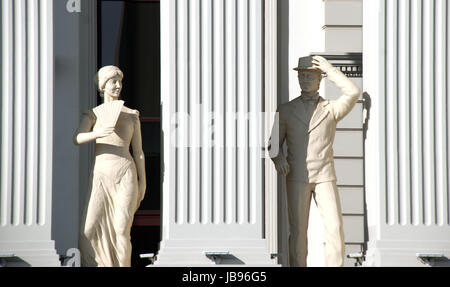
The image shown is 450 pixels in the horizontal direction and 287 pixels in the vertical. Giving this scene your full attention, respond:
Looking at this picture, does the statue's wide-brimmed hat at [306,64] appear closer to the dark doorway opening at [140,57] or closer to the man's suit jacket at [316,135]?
the man's suit jacket at [316,135]

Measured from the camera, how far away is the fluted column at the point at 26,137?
17.7m

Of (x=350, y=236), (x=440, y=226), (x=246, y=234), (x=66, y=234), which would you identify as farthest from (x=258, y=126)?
(x=350, y=236)

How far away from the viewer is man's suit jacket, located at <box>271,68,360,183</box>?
729 inches

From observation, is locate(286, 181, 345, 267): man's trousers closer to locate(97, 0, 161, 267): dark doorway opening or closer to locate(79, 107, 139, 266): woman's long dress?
locate(79, 107, 139, 266): woman's long dress

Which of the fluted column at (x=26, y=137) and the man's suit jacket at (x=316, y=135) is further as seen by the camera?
the man's suit jacket at (x=316, y=135)

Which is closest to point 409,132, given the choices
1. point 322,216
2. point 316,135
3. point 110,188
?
point 316,135

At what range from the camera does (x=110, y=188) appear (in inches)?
723

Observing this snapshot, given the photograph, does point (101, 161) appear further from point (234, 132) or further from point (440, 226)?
point (440, 226)

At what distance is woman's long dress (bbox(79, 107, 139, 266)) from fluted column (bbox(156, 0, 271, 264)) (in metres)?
0.70

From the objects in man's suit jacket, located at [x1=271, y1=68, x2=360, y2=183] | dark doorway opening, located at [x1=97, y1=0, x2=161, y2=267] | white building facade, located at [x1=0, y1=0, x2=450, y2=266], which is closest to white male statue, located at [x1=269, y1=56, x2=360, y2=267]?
man's suit jacket, located at [x1=271, y1=68, x2=360, y2=183]

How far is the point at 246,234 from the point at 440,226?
264 centimetres

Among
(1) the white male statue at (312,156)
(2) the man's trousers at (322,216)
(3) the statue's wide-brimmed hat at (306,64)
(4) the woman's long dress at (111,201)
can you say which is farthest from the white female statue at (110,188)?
(3) the statue's wide-brimmed hat at (306,64)

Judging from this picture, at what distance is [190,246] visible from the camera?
696 inches

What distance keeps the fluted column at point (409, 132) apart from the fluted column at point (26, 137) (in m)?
4.44
